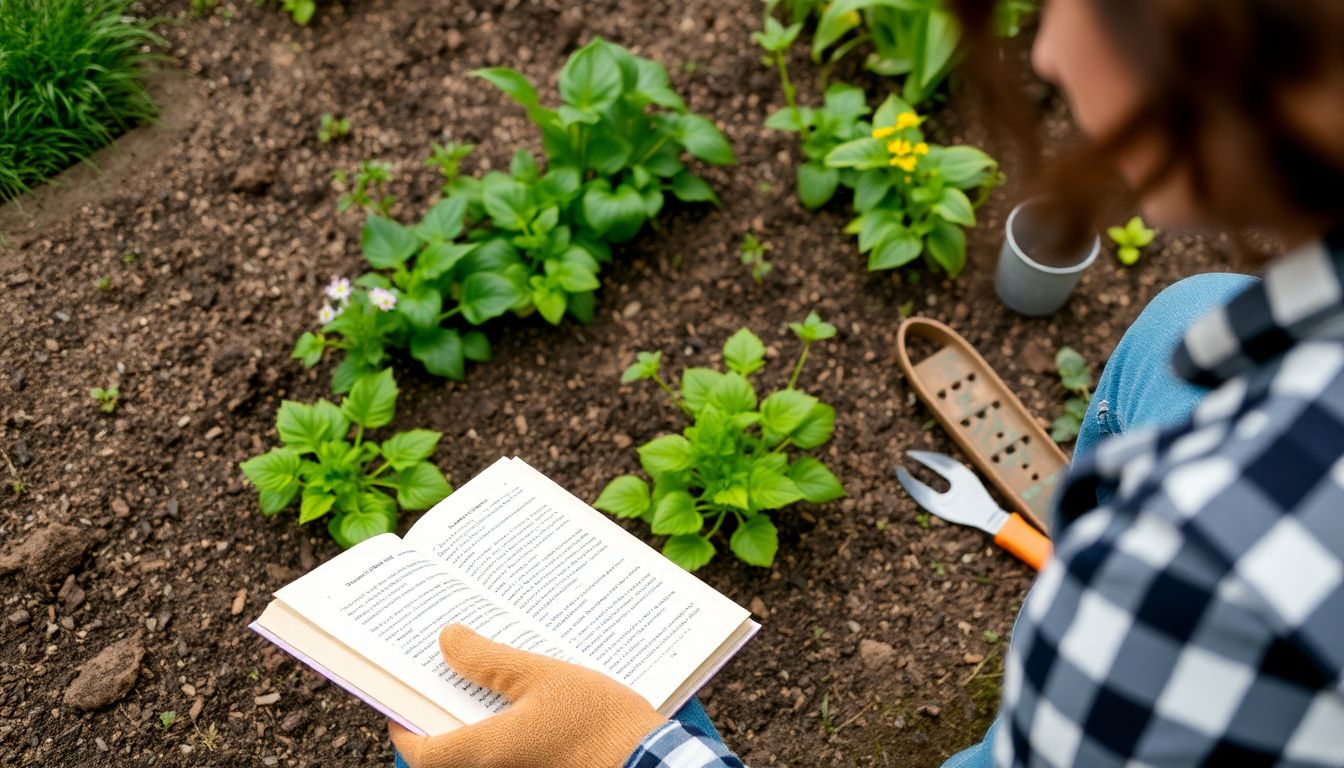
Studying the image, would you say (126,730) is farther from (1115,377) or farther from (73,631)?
(1115,377)

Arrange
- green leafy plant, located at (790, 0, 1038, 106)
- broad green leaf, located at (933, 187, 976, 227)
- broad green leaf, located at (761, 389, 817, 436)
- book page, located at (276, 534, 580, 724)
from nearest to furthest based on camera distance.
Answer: book page, located at (276, 534, 580, 724) → broad green leaf, located at (761, 389, 817, 436) → broad green leaf, located at (933, 187, 976, 227) → green leafy plant, located at (790, 0, 1038, 106)

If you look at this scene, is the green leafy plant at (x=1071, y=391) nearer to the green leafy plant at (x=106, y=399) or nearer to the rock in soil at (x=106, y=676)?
the rock in soil at (x=106, y=676)

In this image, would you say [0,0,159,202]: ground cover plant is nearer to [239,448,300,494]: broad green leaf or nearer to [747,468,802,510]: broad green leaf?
[239,448,300,494]: broad green leaf

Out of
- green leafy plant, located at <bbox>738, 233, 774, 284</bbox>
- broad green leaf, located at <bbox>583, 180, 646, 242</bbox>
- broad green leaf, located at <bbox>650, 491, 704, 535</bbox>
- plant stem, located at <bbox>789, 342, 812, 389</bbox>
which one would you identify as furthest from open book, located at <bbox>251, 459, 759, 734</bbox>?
green leafy plant, located at <bbox>738, 233, 774, 284</bbox>

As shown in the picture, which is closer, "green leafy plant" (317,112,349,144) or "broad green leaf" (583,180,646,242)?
"broad green leaf" (583,180,646,242)

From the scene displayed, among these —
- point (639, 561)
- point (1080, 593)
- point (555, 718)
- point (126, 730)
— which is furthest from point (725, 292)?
point (1080, 593)

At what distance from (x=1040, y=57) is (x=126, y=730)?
1958mm

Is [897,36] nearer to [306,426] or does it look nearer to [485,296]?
[485,296]

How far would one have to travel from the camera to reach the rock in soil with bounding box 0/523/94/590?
2.13 metres

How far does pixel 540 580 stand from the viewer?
66.3 inches

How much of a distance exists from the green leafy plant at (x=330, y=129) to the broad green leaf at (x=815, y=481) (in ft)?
4.70

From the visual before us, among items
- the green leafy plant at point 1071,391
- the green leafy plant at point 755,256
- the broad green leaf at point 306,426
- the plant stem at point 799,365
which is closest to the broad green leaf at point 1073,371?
the green leafy plant at point 1071,391

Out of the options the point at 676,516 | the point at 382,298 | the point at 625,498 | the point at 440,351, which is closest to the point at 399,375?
the point at 440,351

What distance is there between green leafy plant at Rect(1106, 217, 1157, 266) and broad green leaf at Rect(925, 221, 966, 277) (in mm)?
389
